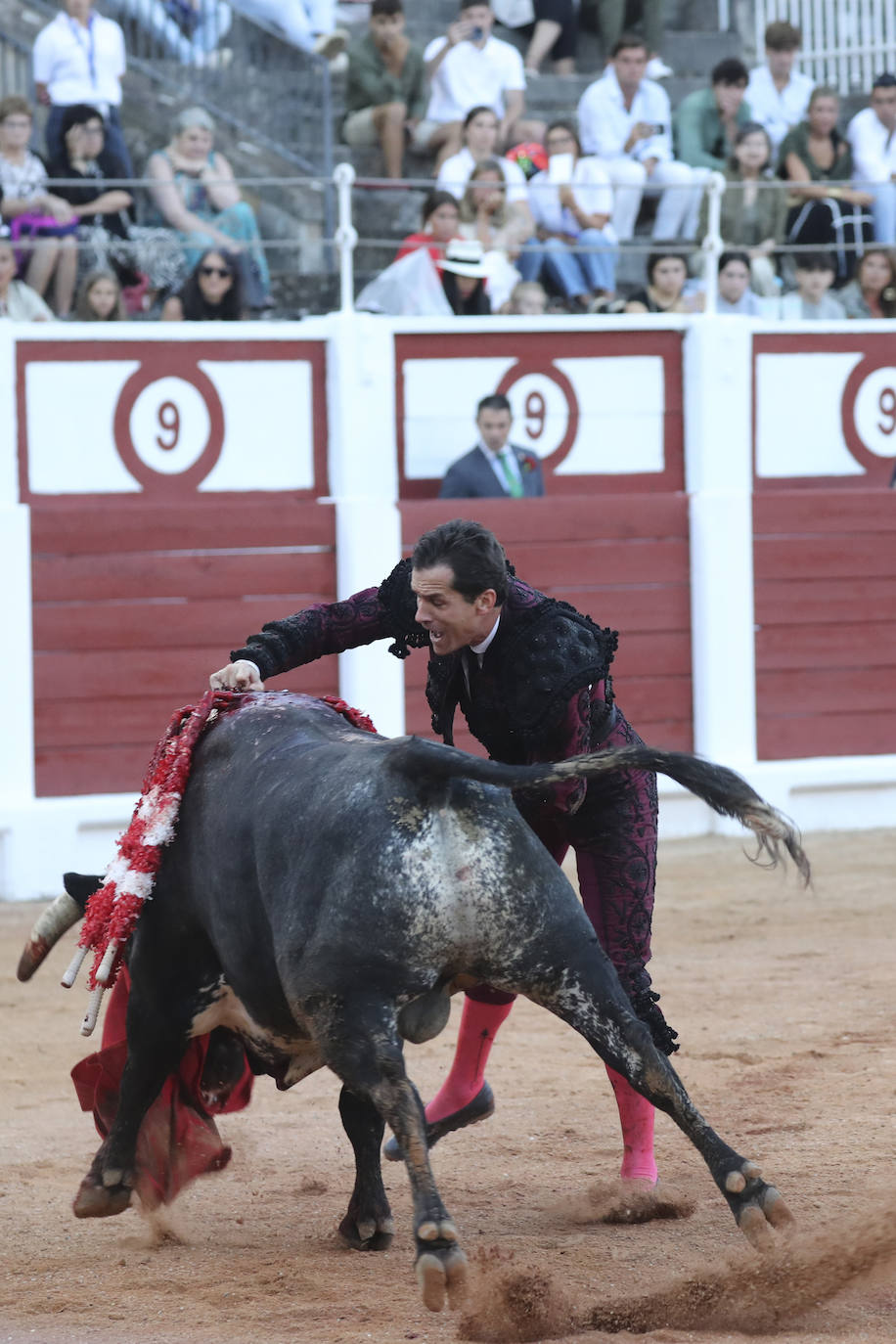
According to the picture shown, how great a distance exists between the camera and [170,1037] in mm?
3109

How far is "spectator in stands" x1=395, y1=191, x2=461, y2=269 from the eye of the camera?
7355 millimetres

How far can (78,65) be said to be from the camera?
7.80 metres

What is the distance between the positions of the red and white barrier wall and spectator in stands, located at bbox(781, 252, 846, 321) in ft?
0.89

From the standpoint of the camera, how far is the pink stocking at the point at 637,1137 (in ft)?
10.7

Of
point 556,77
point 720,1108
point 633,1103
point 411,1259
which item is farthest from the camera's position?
point 556,77

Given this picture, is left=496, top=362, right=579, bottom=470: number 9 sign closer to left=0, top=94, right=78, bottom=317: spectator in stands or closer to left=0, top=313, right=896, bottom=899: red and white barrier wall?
left=0, top=313, right=896, bottom=899: red and white barrier wall

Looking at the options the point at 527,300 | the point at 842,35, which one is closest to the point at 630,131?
the point at 527,300

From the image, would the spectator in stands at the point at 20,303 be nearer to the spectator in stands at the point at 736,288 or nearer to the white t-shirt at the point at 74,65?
the white t-shirt at the point at 74,65


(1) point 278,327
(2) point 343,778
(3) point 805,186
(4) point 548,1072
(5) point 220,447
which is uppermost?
(3) point 805,186

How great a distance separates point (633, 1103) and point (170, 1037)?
0.83 m

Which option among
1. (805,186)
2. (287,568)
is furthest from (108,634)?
(805,186)

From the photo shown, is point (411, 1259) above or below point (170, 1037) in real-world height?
below

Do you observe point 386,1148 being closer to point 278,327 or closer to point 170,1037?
point 170,1037

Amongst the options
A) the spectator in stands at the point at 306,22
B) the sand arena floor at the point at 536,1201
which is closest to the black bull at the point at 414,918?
the sand arena floor at the point at 536,1201
